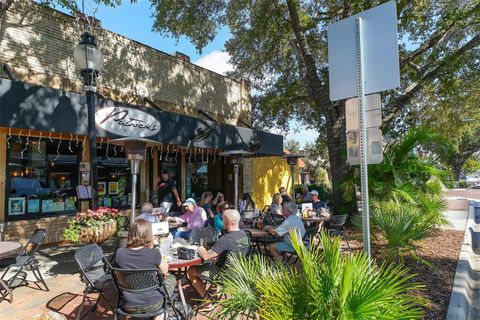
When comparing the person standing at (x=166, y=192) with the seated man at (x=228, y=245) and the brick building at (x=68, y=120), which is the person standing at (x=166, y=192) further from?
the seated man at (x=228, y=245)

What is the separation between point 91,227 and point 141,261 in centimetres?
265

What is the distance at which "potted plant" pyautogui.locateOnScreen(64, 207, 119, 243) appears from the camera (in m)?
5.80

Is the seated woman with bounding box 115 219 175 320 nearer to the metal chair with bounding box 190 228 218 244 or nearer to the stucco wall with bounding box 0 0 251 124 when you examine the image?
the metal chair with bounding box 190 228 218 244

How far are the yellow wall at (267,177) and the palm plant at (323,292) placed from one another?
12.3 m

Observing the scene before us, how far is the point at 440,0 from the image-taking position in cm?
1264

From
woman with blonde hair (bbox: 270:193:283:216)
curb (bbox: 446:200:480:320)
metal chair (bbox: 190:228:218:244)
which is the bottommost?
curb (bbox: 446:200:480:320)

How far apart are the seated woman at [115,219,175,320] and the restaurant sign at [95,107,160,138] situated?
179 inches

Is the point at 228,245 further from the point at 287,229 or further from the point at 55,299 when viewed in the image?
the point at 55,299

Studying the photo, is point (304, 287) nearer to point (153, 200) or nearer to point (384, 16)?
point (384, 16)

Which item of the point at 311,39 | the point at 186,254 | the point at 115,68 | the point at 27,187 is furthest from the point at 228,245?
the point at 311,39

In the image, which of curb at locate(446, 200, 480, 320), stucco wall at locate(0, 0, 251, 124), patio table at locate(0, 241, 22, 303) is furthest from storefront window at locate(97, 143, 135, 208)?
curb at locate(446, 200, 480, 320)

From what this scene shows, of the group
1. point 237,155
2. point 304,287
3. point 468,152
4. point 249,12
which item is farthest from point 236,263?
point 468,152

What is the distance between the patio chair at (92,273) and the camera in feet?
13.5

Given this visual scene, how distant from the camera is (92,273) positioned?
4652 millimetres
